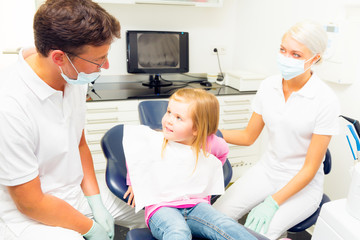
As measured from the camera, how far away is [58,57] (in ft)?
3.21

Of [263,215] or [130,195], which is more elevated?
[130,195]

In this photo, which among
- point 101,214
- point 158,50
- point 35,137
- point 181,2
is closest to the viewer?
point 35,137

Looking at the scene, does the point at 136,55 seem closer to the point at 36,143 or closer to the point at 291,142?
the point at 291,142

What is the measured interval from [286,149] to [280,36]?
4.14 feet

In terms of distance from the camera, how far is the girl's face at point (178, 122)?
1.28 m

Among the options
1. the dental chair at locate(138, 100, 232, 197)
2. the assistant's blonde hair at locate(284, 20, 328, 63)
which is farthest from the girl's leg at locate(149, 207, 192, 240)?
the assistant's blonde hair at locate(284, 20, 328, 63)

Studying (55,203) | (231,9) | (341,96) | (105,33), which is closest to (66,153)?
(55,203)

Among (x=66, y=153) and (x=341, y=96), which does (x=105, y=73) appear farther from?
(x=341, y=96)

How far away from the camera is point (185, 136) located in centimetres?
132

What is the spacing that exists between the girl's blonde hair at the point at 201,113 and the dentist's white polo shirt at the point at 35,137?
420mm

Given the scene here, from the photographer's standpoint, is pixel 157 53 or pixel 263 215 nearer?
pixel 263 215

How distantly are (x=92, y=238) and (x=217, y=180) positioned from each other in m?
0.60

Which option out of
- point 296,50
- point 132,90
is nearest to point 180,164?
point 296,50

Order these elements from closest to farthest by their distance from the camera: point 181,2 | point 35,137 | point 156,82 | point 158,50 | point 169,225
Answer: point 35,137 → point 169,225 → point 181,2 → point 158,50 → point 156,82
